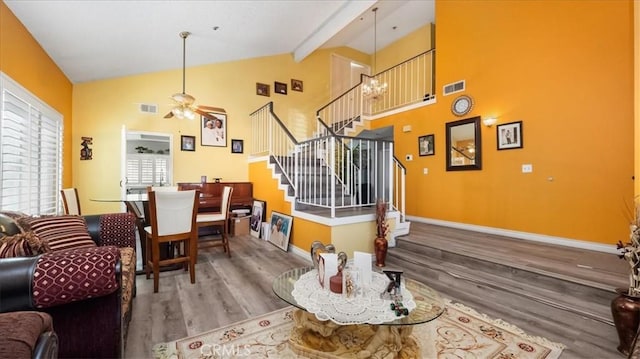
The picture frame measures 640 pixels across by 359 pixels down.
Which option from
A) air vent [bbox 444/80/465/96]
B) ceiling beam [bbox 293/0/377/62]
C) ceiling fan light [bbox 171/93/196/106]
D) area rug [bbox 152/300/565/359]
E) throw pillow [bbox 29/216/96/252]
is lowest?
area rug [bbox 152/300/565/359]

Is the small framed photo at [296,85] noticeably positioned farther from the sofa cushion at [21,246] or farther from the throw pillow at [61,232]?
the sofa cushion at [21,246]

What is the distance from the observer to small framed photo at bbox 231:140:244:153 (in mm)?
5828

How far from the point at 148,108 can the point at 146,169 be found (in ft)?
3.77

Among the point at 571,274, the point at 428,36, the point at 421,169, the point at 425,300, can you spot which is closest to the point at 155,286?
the point at 425,300

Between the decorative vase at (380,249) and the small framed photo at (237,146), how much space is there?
12.4 ft

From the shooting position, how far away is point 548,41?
3.76 metres

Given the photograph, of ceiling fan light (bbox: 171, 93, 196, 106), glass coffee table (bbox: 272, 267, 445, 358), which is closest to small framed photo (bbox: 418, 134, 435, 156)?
glass coffee table (bbox: 272, 267, 445, 358)

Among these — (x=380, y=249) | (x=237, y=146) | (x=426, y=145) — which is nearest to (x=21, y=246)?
(x=380, y=249)

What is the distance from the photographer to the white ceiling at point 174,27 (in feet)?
9.70

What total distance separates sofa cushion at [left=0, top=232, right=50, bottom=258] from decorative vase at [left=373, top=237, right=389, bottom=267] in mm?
2992

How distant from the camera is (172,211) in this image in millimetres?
2811

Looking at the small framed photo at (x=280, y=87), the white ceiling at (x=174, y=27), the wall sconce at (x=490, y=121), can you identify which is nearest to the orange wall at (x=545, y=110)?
the wall sconce at (x=490, y=121)

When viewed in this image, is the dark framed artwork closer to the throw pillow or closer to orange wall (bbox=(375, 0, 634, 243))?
the throw pillow

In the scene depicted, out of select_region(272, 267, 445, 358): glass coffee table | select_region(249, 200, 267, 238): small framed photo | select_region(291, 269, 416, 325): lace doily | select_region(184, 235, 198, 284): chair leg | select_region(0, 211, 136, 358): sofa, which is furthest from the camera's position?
select_region(249, 200, 267, 238): small framed photo
